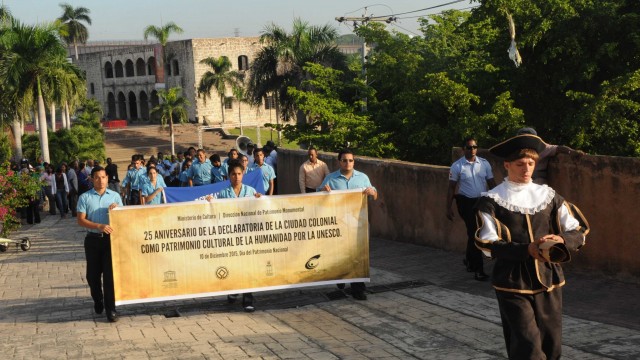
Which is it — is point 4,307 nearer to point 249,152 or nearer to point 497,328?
point 497,328

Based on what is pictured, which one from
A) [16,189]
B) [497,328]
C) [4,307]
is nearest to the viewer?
[497,328]

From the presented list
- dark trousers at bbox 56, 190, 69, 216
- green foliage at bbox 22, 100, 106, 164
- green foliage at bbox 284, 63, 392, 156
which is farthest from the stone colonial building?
dark trousers at bbox 56, 190, 69, 216

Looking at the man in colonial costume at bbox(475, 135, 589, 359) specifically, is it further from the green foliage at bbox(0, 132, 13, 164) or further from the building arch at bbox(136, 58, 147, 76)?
the building arch at bbox(136, 58, 147, 76)

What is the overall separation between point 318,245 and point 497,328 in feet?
8.53

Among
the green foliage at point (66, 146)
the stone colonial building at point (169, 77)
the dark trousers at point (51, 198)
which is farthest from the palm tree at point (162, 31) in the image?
the dark trousers at point (51, 198)

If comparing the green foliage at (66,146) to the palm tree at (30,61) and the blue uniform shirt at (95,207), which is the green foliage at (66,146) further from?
the blue uniform shirt at (95,207)

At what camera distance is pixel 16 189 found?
18.5 m

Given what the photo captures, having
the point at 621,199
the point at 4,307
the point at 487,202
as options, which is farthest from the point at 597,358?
the point at 4,307

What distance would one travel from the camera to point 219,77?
81375mm

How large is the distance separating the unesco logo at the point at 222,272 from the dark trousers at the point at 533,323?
464 cm

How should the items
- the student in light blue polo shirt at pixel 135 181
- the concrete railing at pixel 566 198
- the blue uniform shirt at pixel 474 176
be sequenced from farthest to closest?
1. the student in light blue polo shirt at pixel 135 181
2. the blue uniform shirt at pixel 474 176
3. the concrete railing at pixel 566 198

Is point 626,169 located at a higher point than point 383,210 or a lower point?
higher

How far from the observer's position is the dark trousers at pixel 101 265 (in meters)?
9.25

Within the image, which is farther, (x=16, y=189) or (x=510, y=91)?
(x=510, y=91)
